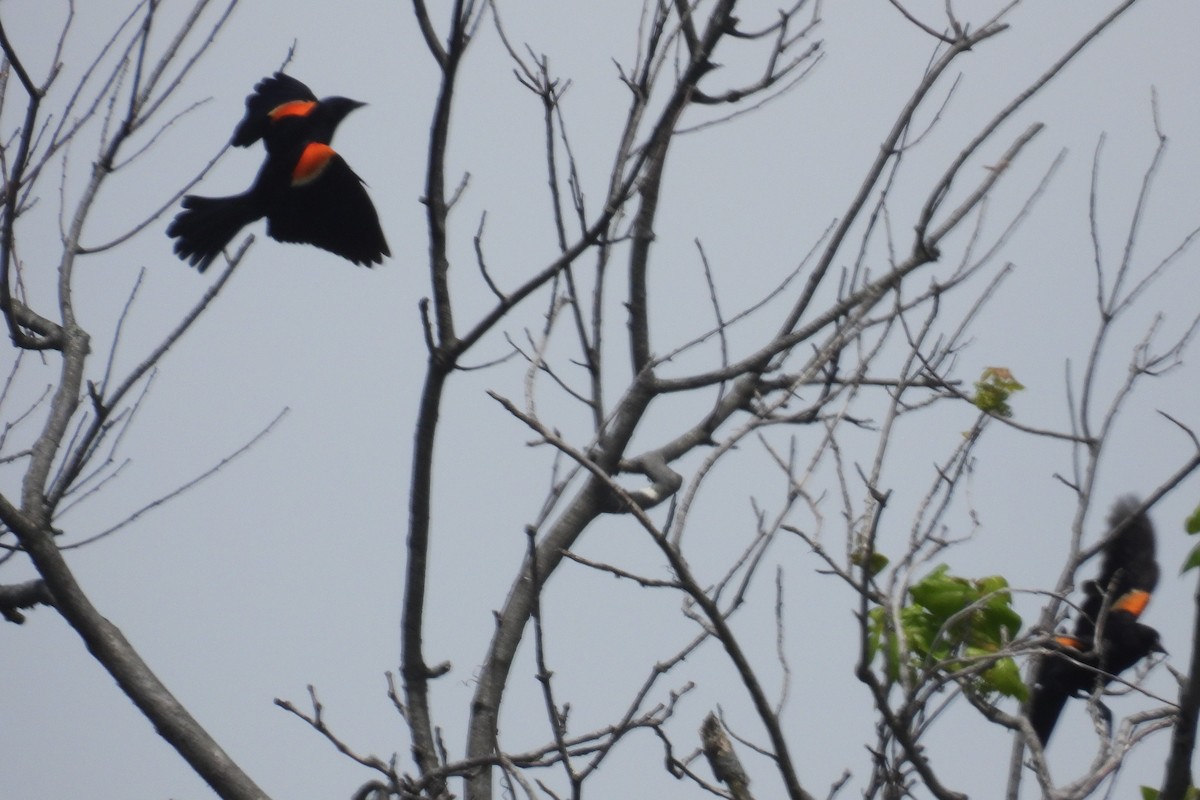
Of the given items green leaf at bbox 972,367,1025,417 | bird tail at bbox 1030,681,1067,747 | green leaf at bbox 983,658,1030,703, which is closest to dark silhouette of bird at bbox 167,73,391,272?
green leaf at bbox 972,367,1025,417

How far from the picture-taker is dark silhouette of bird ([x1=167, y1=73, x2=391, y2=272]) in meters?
4.09

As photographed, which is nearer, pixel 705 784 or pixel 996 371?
pixel 705 784

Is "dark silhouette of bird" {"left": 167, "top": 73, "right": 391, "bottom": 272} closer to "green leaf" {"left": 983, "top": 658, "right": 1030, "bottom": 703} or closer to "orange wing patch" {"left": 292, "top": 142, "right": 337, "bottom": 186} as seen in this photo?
"orange wing patch" {"left": 292, "top": 142, "right": 337, "bottom": 186}

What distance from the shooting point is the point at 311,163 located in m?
4.12

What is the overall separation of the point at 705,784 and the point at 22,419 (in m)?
2.31

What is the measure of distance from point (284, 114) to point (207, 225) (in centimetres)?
47

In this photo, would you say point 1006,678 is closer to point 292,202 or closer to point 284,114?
point 292,202

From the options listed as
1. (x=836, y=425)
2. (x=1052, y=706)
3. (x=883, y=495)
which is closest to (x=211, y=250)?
(x=836, y=425)

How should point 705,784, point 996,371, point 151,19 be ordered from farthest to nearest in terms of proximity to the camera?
point 151,19 → point 996,371 → point 705,784

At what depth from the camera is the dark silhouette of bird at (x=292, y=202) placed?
4086 millimetres

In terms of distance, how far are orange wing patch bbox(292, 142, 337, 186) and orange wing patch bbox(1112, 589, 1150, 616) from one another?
3.29 meters

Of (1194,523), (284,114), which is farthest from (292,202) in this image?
(1194,523)

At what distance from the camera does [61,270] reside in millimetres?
2719

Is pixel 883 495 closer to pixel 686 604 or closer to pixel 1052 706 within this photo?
pixel 686 604
